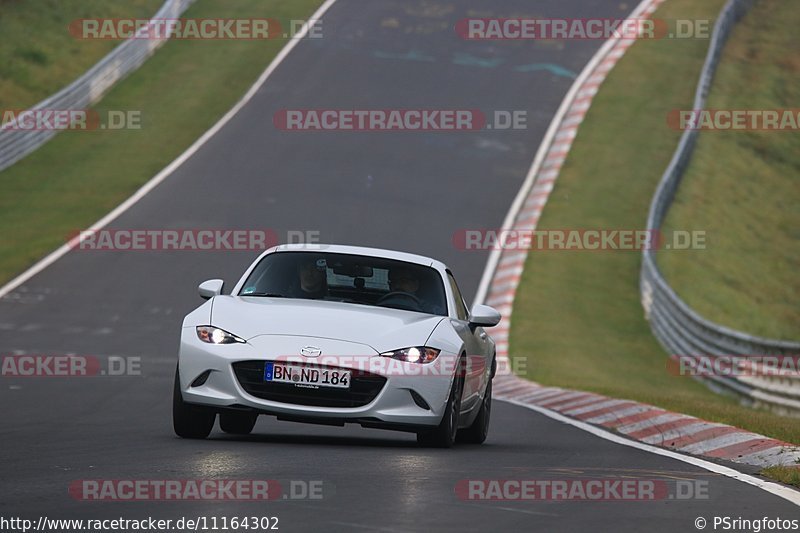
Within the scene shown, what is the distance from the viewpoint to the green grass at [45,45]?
33500mm

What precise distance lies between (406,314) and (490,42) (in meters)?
31.0

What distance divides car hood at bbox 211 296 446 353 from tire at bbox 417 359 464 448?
0.43 meters

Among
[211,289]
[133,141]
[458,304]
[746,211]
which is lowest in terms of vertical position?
[458,304]

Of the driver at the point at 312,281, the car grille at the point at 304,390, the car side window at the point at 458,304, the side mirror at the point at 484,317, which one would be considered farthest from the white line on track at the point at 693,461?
the driver at the point at 312,281

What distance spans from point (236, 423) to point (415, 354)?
5.63 ft

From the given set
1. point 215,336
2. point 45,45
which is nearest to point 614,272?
point 45,45


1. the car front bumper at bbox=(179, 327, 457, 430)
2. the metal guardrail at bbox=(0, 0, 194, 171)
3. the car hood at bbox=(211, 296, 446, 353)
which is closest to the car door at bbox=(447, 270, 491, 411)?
the car hood at bbox=(211, 296, 446, 353)

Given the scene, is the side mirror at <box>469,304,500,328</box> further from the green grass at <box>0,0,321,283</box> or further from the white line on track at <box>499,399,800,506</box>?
the green grass at <box>0,0,321,283</box>

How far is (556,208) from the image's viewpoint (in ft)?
96.3

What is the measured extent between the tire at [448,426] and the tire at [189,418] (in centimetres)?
143

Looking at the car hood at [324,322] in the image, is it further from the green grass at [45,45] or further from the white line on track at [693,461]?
the green grass at [45,45]

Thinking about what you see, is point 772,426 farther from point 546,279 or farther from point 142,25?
point 142,25

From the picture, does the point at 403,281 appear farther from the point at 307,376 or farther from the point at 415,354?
the point at 307,376

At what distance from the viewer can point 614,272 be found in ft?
87.7
